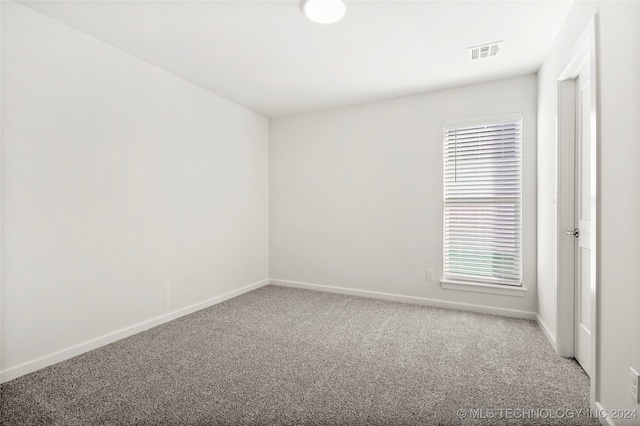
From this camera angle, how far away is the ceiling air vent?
267 centimetres

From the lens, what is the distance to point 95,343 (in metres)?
2.56

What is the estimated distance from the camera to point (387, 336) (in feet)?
9.18

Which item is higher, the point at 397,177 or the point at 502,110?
the point at 502,110

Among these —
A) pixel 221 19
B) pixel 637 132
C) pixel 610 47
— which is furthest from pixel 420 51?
pixel 637 132

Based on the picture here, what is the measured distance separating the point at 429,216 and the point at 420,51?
1776 millimetres

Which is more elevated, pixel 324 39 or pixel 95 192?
pixel 324 39

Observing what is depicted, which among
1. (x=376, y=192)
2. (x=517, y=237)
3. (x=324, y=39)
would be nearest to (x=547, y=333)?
(x=517, y=237)

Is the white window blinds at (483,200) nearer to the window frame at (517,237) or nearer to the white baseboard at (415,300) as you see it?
the window frame at (517,237)

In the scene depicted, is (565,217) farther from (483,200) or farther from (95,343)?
(95,343)

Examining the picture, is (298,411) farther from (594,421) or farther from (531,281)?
(531,281)

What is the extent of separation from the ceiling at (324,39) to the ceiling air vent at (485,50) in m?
0.06

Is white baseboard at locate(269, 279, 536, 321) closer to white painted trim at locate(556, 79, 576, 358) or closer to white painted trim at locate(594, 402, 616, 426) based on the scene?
white painted trim at locate(556, 79, 576, 358)

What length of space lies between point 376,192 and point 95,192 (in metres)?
2.92

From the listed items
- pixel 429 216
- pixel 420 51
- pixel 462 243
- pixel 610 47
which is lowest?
pixel 462 243
